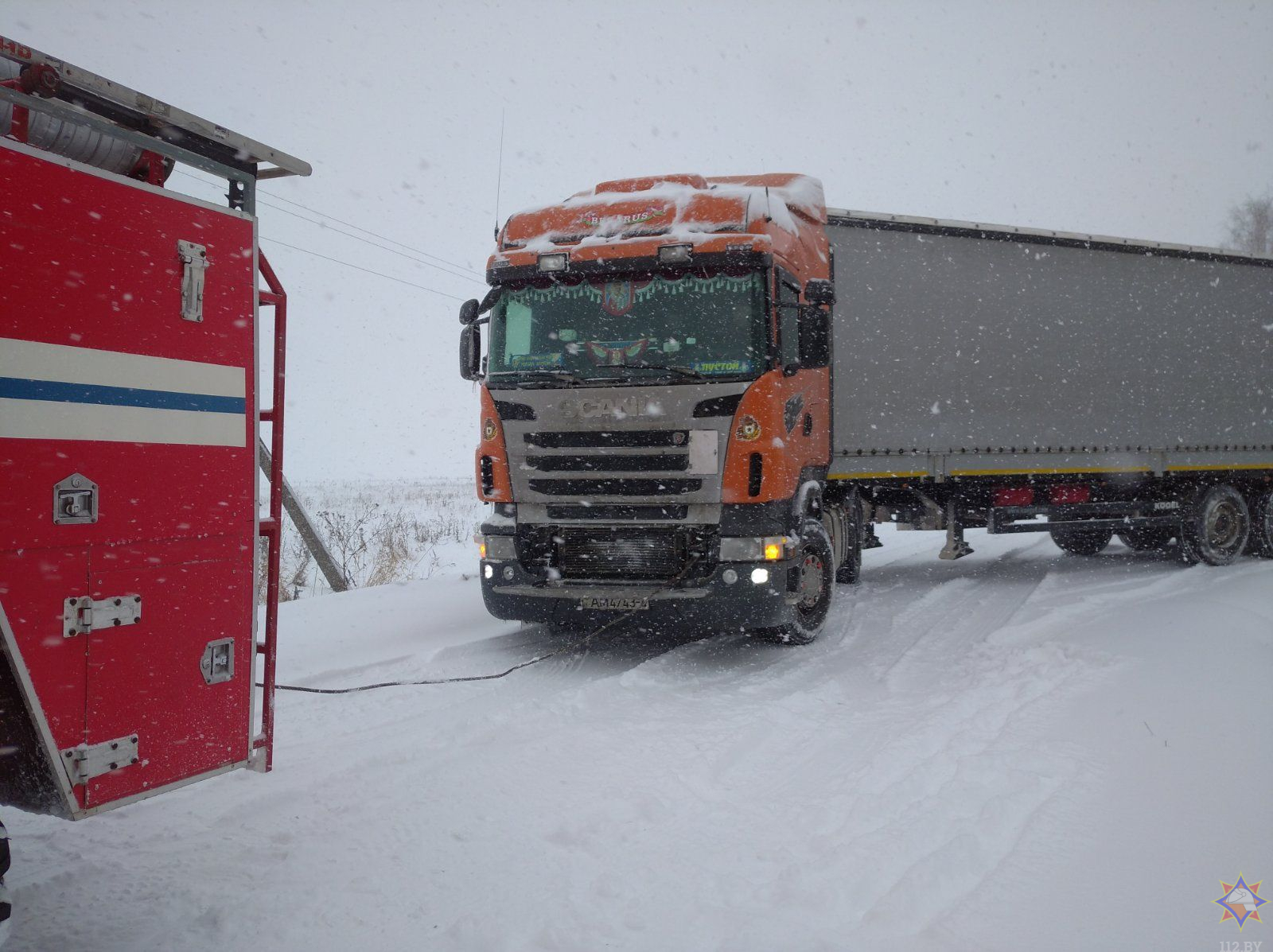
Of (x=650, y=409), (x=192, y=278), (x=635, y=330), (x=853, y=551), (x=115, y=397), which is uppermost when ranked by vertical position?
(x=635, y=330)

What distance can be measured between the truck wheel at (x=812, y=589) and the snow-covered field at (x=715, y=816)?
0.47m

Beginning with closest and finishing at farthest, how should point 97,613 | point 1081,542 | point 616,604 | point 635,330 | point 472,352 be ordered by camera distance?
point 97,613 → point 616,604 → point 635,330 → point 472,352 → point 1081,542

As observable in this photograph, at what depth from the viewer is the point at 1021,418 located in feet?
30.9

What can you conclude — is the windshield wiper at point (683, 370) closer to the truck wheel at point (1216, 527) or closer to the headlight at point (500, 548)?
the headlight at point (500, 548)

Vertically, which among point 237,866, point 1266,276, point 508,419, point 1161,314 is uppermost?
point 1266,276

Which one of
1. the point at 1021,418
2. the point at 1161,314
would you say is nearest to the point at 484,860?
the point at 1021,418

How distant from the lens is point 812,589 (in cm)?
708

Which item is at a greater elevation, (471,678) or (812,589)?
(812,589)

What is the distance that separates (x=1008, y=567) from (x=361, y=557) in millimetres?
9217

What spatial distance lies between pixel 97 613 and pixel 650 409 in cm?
391

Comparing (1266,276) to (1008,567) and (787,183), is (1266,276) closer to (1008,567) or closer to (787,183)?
(1008,567)

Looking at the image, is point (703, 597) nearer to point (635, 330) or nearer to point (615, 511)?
point (615, 511)

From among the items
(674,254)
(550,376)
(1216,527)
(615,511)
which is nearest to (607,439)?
(615,511)

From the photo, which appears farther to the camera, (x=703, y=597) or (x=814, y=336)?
(x=814, y=336)
